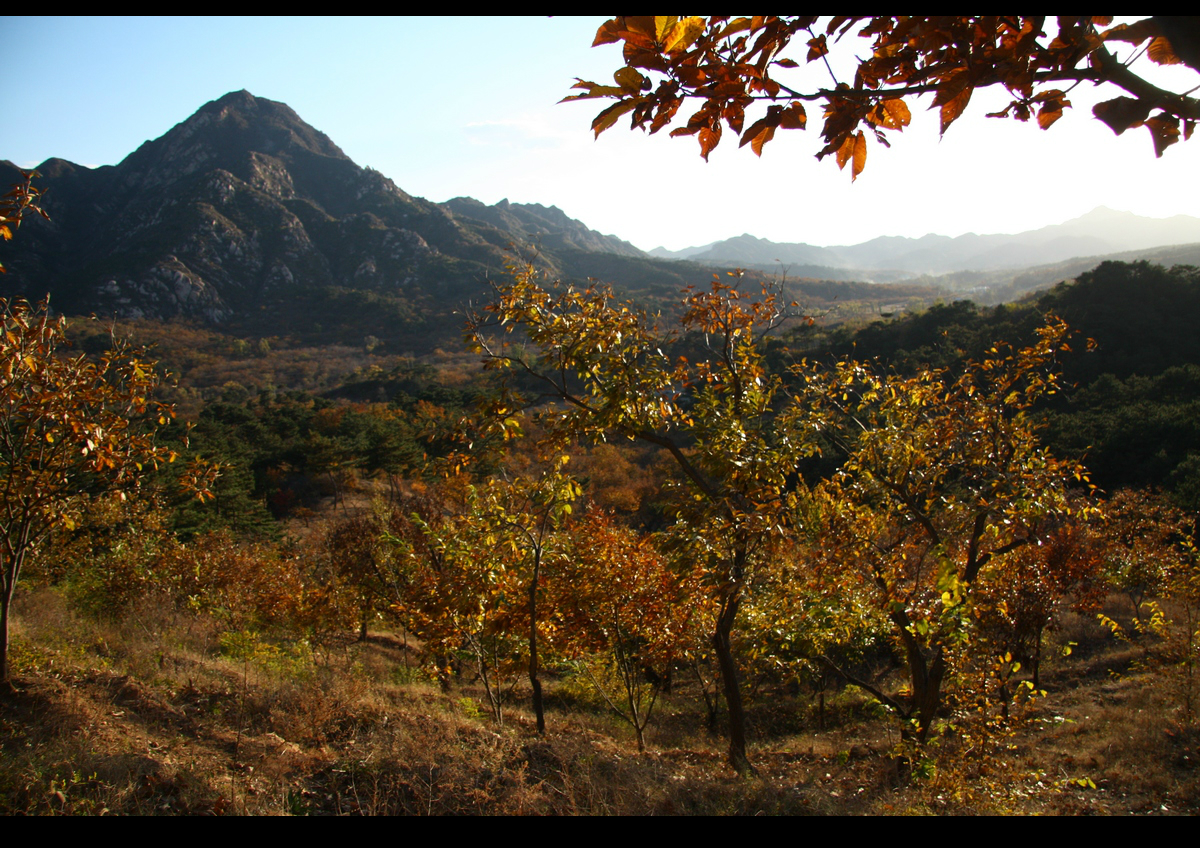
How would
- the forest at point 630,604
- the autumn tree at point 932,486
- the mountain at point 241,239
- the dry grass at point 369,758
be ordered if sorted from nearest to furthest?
the dry grass at point 369,758 → the forest at point 630,604 → the autumn tree at point 932,486 → the mountain at point 241,239

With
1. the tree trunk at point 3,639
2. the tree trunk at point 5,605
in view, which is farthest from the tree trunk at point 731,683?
the tree trunk at point 3,639

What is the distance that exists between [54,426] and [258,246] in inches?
5537

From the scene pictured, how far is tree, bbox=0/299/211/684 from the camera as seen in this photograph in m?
4.68

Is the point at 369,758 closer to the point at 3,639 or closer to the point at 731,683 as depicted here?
the point at 731,683

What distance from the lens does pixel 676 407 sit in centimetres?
527

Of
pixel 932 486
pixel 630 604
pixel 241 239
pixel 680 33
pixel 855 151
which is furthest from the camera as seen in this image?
pixel 241 239

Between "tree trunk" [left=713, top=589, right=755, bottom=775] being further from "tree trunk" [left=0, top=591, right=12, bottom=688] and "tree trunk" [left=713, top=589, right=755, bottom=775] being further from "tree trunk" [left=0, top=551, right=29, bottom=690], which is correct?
"tree trunk" [left=0, top=591, right=12, bottom=688]

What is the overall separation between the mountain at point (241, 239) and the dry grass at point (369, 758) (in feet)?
314

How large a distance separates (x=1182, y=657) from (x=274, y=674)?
46.8ft

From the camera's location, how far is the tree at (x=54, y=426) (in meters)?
4.68

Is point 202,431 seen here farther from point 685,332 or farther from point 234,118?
point 234,118

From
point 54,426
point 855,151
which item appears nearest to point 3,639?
point 54,426

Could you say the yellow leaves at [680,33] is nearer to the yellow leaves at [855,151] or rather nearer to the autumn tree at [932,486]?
the yellow leaves at [855,151]
